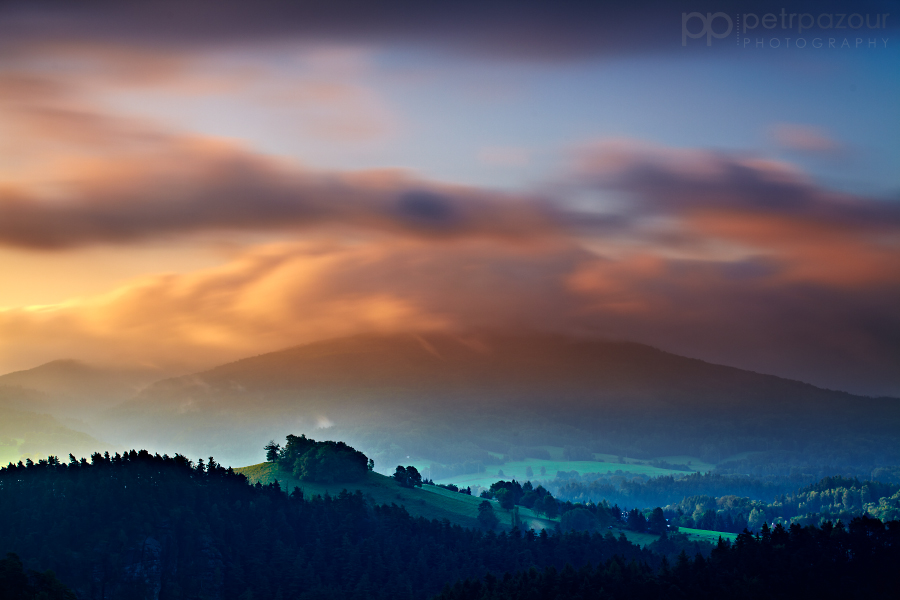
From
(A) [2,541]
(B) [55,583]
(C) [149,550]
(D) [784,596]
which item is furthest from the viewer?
(C) [149,550]

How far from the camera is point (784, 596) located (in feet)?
551

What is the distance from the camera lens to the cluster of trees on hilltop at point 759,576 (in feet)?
557

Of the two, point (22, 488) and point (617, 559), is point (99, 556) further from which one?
point (617, 559)

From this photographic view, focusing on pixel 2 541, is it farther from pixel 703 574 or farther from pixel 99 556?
pixel 703 574

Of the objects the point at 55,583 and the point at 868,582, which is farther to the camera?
the point at 868,582

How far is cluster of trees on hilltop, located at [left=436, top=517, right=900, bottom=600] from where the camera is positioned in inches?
6683

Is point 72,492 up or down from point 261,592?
up

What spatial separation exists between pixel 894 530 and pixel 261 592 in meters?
115

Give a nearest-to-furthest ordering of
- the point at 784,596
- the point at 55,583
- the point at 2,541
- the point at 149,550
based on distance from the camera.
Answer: the point at 55,583 < the point at 784,596 < the point at 2,541 < the point at 149,550

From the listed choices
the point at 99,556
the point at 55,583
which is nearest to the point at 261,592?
the point at 99,556

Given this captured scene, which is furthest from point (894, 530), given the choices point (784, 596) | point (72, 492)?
point (72, 492)

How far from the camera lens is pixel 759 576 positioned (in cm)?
17312

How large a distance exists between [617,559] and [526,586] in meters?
22.0

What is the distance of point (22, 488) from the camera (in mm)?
198500
